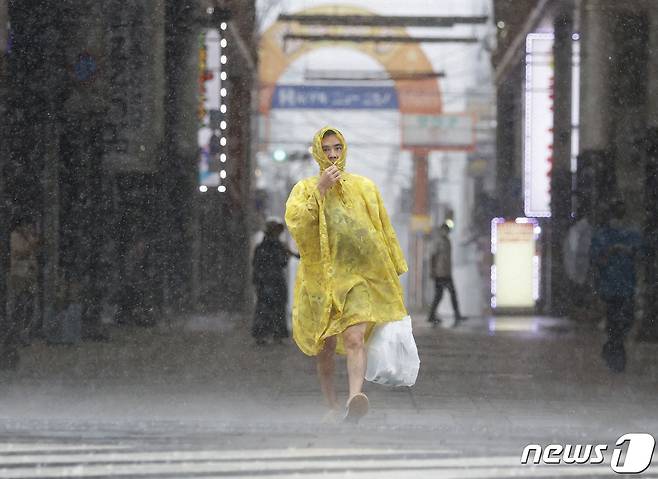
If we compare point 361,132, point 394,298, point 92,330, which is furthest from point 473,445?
point 361,132

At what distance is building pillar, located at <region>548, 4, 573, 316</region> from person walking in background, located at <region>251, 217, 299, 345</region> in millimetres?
9084

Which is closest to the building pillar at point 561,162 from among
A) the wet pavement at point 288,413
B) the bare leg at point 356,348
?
the wet pavement at point 288,413

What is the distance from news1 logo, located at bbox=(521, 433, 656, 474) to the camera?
7234mm

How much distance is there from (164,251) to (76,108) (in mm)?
4982

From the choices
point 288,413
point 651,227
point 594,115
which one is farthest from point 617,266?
point 594,115

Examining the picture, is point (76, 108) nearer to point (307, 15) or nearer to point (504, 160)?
point (307, 15)

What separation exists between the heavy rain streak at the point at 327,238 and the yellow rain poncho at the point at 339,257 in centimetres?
2

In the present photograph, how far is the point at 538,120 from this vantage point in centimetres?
2770

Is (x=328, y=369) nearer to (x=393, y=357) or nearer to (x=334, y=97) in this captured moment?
(x=393, y=357)

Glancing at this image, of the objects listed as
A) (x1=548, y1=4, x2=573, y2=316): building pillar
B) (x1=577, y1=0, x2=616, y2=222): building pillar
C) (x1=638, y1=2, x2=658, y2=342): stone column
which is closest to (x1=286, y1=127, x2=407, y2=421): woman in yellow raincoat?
(x1=638, y1=2, x2=658, y2=342): stone column

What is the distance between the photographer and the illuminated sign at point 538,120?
1076 inches

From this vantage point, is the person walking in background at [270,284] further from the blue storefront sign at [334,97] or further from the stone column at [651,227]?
the blue storefront sign at [334,97]

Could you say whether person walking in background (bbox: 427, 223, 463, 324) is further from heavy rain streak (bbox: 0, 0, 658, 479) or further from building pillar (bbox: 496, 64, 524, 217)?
building pillar (bbox: 496, 64, 524, 217)

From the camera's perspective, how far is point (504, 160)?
3419 centimetres
